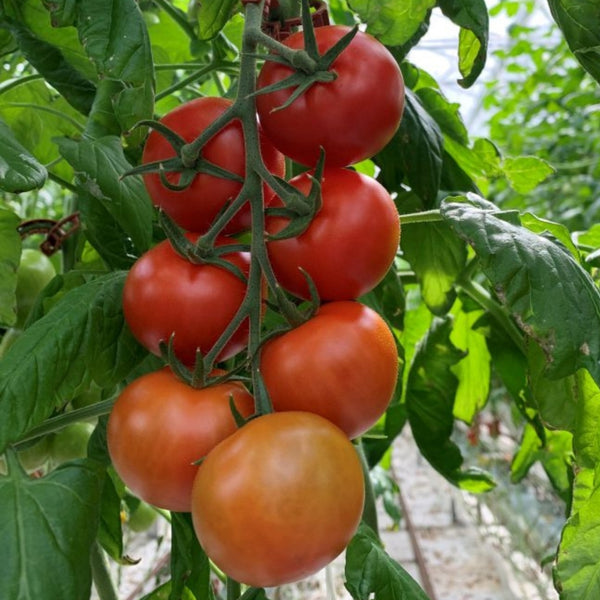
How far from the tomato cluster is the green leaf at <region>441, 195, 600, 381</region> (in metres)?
0.06

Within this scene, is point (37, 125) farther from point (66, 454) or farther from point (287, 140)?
point (287, 140)

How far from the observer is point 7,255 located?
0.65 meters

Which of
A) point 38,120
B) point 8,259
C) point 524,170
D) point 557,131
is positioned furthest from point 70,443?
point 557,131

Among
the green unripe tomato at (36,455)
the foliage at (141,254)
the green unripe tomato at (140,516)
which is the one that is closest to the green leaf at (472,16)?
the foliage at (141,254)

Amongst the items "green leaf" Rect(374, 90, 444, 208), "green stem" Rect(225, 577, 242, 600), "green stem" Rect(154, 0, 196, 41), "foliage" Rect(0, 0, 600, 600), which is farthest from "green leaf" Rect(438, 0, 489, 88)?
"green stem" Rect(225, 577, 242, 600)

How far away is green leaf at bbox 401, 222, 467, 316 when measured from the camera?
0.79 m

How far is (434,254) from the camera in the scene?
2.63 feet

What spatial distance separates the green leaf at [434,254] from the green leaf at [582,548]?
0.29 meters

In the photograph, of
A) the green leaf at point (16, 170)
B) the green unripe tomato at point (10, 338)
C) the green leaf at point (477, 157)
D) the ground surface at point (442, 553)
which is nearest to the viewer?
the green leaf at point (16, 170)

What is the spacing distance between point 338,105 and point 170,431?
0.22 meters

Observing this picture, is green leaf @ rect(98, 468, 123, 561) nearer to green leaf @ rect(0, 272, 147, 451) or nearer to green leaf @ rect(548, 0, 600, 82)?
green leaf @ rect(0, 272, 147, 451)

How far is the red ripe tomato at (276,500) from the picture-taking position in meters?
0.38

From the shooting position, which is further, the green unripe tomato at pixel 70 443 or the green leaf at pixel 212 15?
the green unripe tomato at pixel 70 443

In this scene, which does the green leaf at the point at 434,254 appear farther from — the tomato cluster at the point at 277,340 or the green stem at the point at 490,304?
the tomato cluster at the point at 277,340
